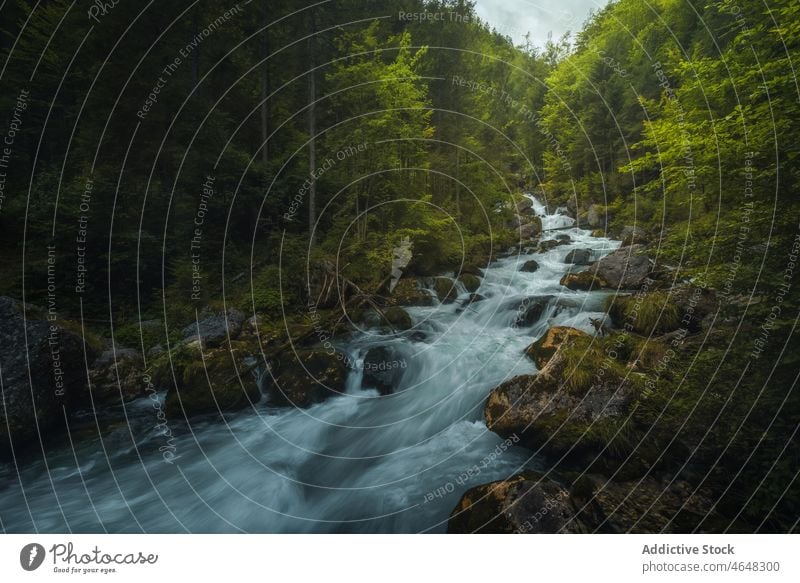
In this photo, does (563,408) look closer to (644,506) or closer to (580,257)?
(644,506)

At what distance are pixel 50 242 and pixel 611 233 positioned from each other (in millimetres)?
25948

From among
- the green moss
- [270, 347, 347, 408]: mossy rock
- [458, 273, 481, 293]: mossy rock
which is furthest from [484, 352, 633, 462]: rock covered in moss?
the green moss

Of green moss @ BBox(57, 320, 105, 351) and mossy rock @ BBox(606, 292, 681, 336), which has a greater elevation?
green moss @ BBox(57, 320, 105, 351)

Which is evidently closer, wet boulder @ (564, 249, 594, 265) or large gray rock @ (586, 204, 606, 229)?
wet boulder @ (564, 249, 594, 265)

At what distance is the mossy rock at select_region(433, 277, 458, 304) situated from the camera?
1475cm

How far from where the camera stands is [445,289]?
1509cm

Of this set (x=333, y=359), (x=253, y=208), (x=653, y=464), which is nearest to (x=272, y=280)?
(x=253, y=208)

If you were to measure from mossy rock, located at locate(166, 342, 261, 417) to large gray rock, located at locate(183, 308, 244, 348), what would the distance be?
3.00ft

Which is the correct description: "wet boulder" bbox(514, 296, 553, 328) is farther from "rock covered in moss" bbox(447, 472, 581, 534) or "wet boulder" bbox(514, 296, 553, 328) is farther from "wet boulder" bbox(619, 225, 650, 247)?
"rock covered in moss" bbox(447, 472, 581, 534)

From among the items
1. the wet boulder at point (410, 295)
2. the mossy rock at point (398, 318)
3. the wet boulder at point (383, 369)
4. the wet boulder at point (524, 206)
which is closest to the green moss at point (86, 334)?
the wet boulder at point (383, 369)

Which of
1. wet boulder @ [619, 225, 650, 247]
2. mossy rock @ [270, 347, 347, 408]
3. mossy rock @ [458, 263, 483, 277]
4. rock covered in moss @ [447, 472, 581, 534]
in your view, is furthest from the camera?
wet boulder @ [619, 225, 650, 247]

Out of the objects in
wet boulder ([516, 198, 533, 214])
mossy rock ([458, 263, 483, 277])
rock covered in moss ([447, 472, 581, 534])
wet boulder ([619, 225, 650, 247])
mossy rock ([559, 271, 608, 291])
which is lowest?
rock covered in moss ([447, 472, 581, 534])

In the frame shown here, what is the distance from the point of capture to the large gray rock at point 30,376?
6.70 metres
